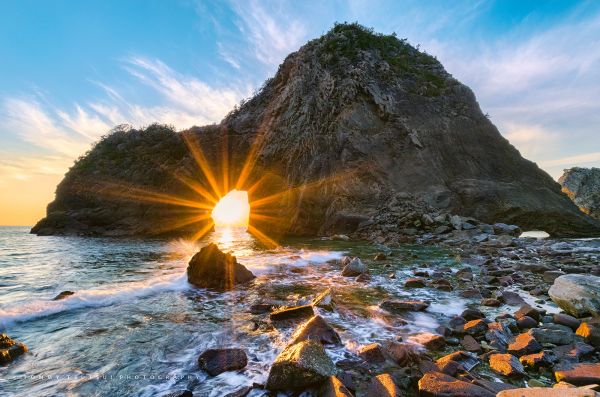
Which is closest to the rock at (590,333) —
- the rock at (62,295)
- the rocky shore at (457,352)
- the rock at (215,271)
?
the rocky shore at (457,352)

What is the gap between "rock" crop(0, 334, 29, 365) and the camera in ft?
15.7

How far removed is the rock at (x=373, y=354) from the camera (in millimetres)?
4383

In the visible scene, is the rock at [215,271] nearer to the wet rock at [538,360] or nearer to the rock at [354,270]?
the rock at [354,270]

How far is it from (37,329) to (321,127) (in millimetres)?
32455

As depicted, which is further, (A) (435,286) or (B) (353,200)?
(B) (353,200)

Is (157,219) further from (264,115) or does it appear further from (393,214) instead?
(393,214)

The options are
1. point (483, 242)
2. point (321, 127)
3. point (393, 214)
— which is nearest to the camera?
point (483, 242)

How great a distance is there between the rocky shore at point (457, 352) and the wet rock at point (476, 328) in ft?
0.06

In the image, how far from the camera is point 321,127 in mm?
35750

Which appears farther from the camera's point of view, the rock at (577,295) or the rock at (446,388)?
the rock at (577,295)

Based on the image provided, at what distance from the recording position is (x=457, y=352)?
4320mm

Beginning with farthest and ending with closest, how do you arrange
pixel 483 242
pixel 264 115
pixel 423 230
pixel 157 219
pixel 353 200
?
1. pixel 157 219
2. pixel 264 115
3. pixel 353 200
4. pixel 423 230
5. pixel 483 242

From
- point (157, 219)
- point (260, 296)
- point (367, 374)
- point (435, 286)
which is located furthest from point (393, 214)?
point (157, 219)

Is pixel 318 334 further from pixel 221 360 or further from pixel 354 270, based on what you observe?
pixel 354 270
